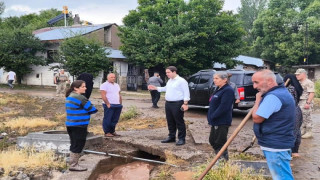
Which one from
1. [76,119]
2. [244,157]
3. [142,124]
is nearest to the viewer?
[76,119]

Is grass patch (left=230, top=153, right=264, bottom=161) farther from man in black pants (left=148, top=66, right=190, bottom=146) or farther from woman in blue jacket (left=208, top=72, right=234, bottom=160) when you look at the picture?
man in black pants (left=148, top=66, right=190, bottom=146)

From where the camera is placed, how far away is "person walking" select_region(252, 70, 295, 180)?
3.61 m

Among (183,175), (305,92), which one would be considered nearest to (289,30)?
(305,92)

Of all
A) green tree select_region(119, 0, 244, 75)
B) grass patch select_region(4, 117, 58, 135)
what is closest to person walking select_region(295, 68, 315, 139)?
grass patch select_region(4, 117, 58, 135)

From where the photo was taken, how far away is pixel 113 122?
8.24 metres

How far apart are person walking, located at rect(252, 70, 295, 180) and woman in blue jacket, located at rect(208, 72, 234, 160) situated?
150 centimetres

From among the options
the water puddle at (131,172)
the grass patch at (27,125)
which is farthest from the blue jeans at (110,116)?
the grass patch at (27,125)

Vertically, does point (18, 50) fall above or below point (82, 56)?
above

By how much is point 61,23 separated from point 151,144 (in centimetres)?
4606

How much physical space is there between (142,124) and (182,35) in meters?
14.3

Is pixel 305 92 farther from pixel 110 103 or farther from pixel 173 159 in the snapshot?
pixel 110 103

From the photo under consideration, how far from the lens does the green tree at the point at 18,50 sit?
1051 inches

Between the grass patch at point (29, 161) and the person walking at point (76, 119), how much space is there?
368mm

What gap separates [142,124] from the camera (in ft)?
35.8
